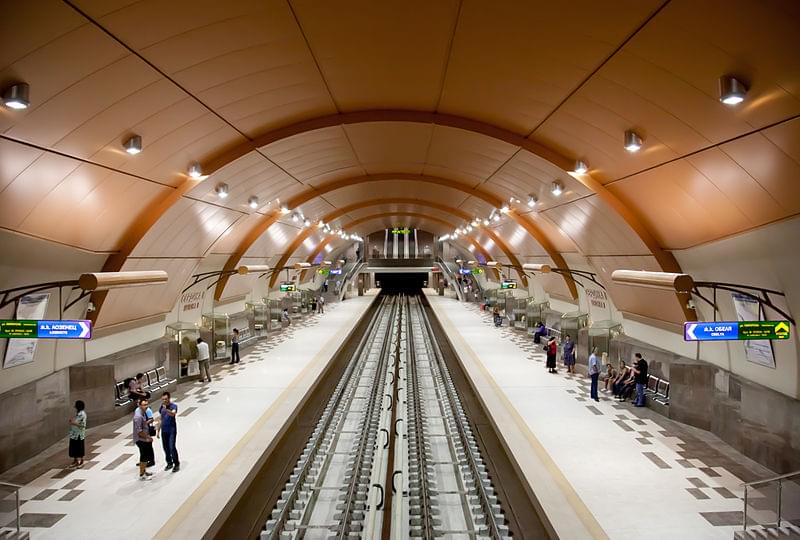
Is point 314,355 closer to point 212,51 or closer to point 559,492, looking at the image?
point 559,492

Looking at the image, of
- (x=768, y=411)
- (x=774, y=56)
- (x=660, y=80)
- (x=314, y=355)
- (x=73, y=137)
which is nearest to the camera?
(x=774, y=56)

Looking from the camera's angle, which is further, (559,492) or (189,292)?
(189,292)

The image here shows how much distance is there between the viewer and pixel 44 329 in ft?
22.6

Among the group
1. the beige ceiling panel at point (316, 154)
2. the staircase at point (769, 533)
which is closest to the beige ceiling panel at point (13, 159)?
the beige ceiling panel at point (316, 154)

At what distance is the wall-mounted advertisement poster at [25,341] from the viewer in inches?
311

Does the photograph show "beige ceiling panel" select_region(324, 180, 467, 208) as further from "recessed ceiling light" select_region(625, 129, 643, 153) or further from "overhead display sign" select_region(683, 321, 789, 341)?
"overhead display sign" select_region(683, 321, 789, 341)

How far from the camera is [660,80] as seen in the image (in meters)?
5.46

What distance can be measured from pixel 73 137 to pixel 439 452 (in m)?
8.25

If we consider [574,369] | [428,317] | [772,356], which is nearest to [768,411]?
[772,356]

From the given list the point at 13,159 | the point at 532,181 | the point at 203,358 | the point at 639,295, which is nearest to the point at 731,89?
the point at 532,181

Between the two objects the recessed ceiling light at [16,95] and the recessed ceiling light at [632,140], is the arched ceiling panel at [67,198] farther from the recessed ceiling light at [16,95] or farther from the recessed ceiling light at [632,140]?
the recessed ceiling light at [632,140]

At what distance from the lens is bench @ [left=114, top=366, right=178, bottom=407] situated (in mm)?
10828

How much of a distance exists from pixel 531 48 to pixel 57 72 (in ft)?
17.2

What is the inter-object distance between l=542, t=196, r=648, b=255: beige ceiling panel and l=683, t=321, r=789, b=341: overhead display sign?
3.59 metres
